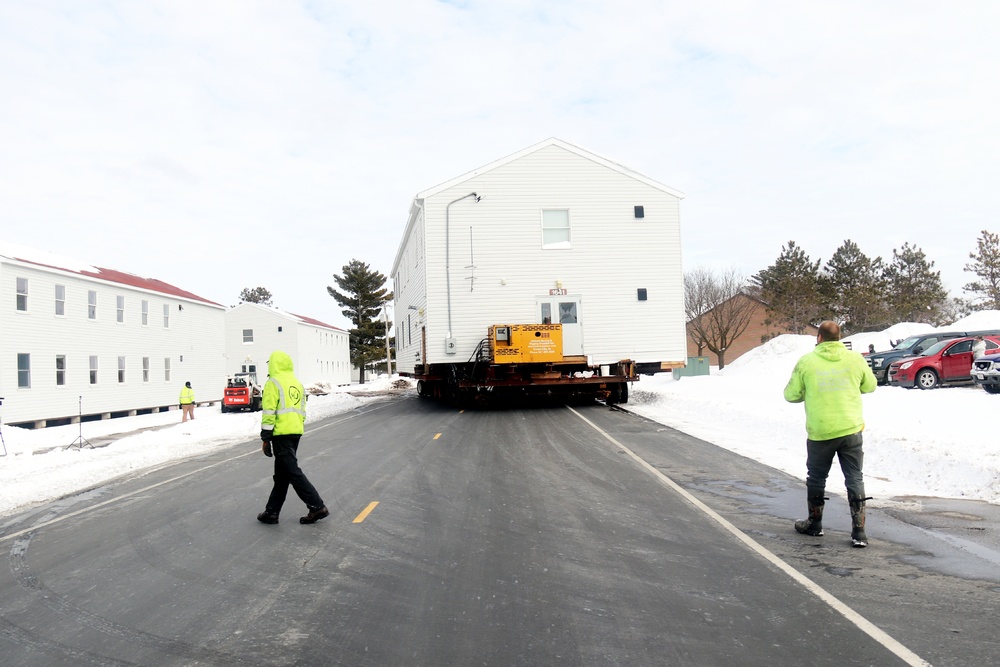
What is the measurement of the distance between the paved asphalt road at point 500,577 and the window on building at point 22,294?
2075cm

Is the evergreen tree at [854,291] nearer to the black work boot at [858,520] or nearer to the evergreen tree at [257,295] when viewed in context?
the black work boot at [858,520]

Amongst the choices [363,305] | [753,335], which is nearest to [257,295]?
[363,305]

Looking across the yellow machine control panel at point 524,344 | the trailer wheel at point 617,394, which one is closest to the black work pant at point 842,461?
the yellow machine control panel at point 524,344

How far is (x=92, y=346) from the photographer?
31297 millimetres

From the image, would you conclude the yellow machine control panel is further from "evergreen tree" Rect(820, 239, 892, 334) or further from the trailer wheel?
"evergreen tree" Rect(820, 239, 892, 334)

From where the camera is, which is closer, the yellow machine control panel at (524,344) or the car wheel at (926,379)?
the yellow machine control panel at (524,344)

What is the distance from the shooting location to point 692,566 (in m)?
5.83

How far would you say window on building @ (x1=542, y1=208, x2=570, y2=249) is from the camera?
23.8m

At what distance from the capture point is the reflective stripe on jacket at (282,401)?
25.1 feet

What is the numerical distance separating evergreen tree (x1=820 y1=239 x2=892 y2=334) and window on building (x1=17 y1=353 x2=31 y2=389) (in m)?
47.7

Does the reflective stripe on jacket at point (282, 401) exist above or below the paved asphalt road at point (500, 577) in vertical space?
above

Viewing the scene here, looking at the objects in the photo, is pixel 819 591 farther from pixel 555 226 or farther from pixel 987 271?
pixel 987 271

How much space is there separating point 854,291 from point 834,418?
5083 centimetres

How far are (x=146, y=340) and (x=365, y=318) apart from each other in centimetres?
4341
